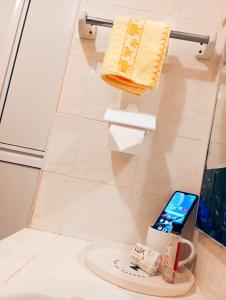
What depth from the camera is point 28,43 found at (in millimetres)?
1162

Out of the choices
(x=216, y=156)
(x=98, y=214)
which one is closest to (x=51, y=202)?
(x=98, y=214)

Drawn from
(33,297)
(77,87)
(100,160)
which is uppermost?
(77,87)

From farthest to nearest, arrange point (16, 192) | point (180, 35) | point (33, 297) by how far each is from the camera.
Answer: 1. point (16, 192)
2. point (180, 35)
3. point (33, 297)

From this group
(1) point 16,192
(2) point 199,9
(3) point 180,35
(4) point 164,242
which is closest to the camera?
(4) point 164,242

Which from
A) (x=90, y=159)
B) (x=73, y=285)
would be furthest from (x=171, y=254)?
(x=90, y=159)

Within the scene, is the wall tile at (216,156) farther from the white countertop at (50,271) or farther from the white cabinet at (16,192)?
the white cabinet at (16,192)

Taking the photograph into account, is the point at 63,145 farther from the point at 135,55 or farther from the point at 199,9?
the point at 199,9

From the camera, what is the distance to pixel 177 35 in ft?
2.65

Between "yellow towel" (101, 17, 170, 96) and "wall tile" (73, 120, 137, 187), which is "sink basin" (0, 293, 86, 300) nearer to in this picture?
"wall tile" (73, 120, 137, 187)

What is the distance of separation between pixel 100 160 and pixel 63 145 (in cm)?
13

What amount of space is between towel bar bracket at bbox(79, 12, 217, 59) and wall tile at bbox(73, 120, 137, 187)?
304 millimetres

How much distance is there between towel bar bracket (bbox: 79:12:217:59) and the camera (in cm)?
81

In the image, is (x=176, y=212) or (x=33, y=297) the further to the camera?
(x=176, y=212)

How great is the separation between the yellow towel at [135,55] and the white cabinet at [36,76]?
0.43 meters
